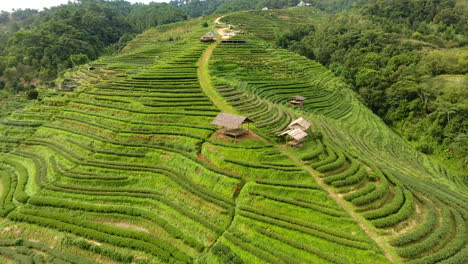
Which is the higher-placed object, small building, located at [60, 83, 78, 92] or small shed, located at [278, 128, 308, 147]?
small building, located at [60, 83, 78, 92]

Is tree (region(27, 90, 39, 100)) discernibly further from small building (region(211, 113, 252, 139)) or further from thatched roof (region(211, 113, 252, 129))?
thatched roof (region(211, 113, 252, 129))

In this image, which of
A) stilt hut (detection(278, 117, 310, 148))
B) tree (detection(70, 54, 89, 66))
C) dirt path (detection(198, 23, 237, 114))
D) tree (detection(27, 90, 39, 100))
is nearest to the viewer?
stilt hut (detection(278, 117, 310, 148))

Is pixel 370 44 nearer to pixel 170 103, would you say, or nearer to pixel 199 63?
pixel 199 63

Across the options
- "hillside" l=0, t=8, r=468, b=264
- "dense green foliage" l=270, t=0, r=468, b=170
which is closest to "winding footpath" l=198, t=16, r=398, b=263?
"hillside" l=0, t=8, r=468, b=264

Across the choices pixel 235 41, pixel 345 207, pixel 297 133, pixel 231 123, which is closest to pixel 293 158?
pixel 297 133

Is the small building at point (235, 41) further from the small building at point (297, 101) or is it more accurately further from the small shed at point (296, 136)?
the small shed at point (296, 136)

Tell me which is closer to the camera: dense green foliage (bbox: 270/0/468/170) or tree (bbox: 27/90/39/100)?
dense green foliage (bbox: 270/0/468/170)

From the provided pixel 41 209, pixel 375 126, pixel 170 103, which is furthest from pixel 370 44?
pixel 41 209
